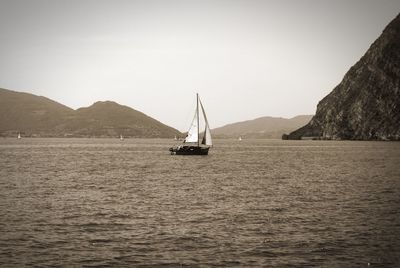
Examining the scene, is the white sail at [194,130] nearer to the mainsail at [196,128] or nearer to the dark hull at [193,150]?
the mainsail at [196,128]

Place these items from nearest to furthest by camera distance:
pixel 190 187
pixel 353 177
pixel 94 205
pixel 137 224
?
pixel 137 224 < pixel 94 205 < pixel 190 187 < pixel 353 177

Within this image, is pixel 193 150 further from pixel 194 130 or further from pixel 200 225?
pixel 200 225

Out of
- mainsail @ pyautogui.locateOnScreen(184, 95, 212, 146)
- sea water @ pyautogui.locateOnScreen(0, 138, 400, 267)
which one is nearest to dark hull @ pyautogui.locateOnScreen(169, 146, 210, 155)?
mainsail @ pyautogui.locateOnScreen(184, 95, 212, 146)

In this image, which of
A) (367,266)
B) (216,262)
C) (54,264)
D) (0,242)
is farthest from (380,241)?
(0,242)

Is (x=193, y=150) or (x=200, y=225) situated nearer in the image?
(x=200, y=225)

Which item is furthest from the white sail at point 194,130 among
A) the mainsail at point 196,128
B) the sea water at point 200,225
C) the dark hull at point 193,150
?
the sea water at point 200,225

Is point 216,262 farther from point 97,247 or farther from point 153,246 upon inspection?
point 97,247

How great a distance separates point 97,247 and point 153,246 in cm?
276

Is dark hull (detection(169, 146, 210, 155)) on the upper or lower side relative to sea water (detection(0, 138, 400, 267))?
upper

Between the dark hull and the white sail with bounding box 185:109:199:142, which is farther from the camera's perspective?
the dark hull

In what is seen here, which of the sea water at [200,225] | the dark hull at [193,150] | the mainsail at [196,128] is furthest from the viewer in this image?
the dark hull at [193,150]

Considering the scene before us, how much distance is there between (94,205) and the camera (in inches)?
1470

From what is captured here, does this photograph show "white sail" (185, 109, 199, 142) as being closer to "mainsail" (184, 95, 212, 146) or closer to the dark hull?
"mainsail" (184, 95, 212, 146)

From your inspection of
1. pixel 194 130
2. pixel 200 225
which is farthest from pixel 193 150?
pixel 200 225
